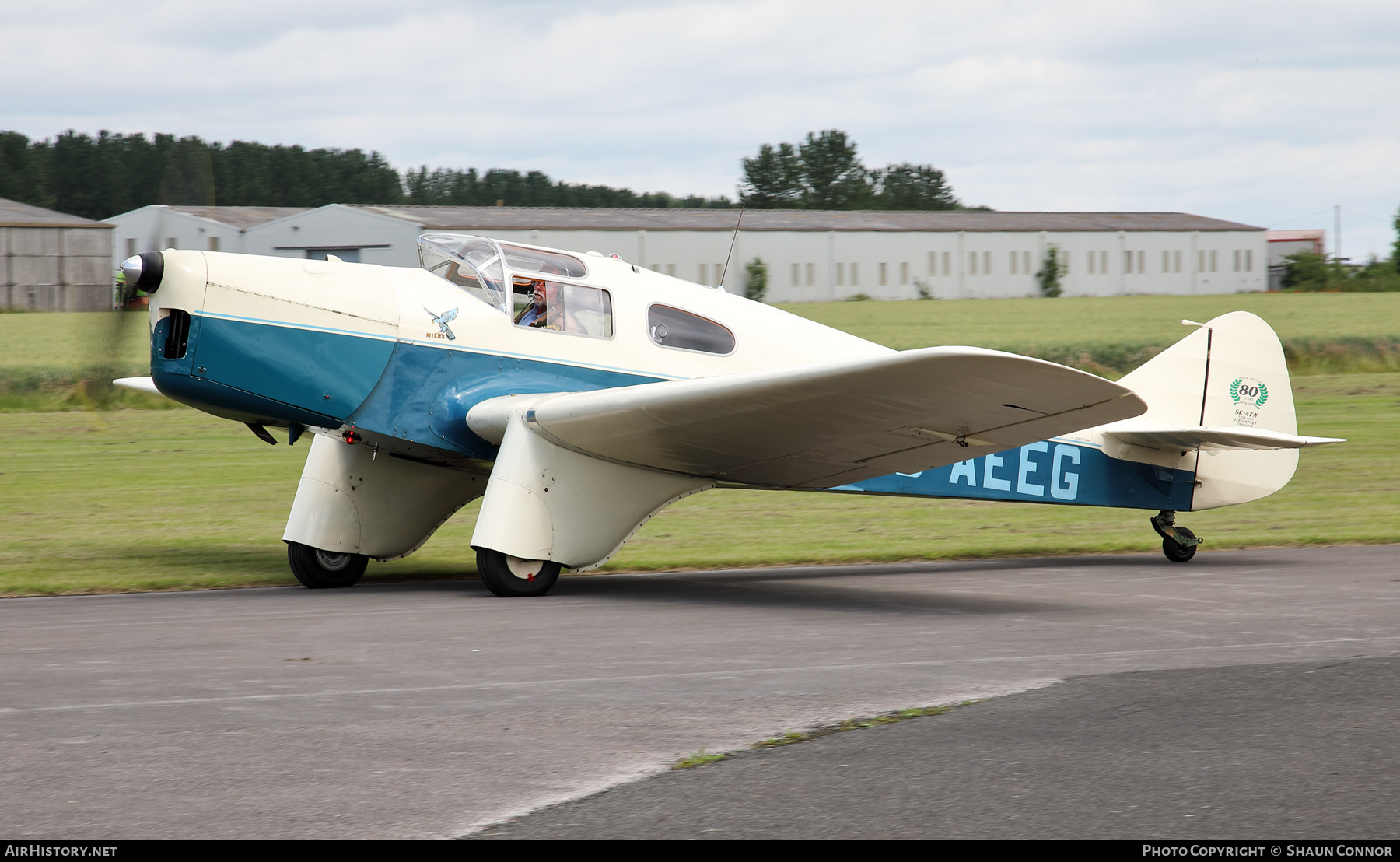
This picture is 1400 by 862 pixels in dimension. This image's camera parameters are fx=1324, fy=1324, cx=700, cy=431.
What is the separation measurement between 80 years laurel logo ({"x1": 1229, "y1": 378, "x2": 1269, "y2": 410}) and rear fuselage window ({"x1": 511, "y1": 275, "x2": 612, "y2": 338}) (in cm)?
615

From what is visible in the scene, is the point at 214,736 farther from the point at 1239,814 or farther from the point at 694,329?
the point at 694,329

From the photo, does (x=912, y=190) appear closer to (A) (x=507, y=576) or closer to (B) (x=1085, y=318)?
(B) (x=1085, y=318)

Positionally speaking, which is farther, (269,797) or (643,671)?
(643,671)

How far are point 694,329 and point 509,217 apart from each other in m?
50.5

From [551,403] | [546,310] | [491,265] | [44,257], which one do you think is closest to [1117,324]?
[44,257]

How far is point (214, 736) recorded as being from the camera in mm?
5379

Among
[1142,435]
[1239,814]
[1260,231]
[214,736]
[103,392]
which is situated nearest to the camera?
[1239,814]

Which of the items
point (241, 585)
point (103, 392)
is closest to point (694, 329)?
point (241, 585)

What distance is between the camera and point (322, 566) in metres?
10.9

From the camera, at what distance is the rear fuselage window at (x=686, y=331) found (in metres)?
10.9

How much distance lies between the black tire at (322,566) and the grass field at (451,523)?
0.30 meters

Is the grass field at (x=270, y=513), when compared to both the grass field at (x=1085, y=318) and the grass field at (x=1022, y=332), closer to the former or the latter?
the grass field at (x=1022, y=332)

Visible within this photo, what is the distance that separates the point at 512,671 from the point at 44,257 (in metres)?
58.4

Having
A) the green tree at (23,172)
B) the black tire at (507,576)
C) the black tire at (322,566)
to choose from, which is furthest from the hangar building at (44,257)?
the black tire at (507,576)
